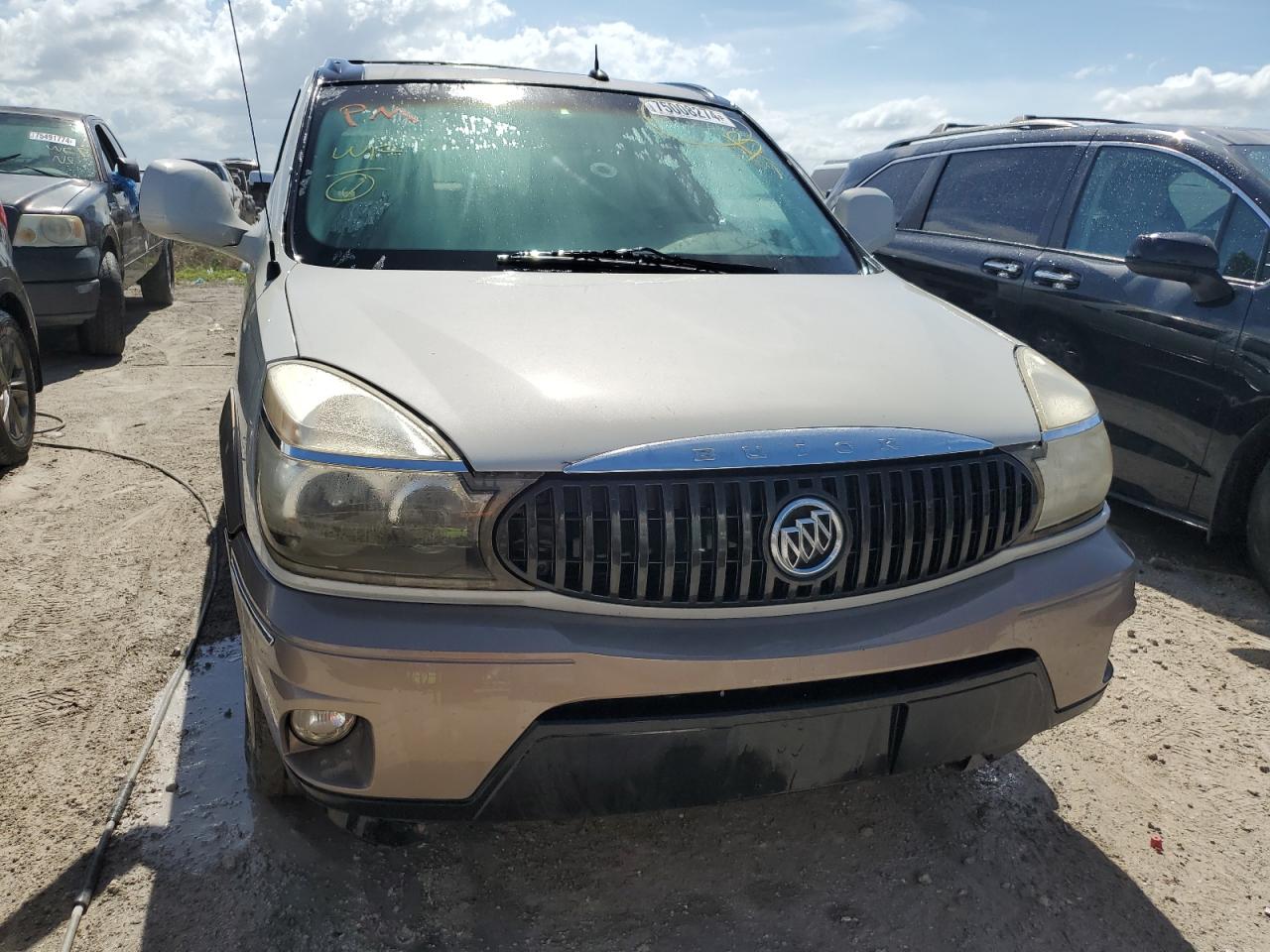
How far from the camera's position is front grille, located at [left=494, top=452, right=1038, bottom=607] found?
183 centimetres

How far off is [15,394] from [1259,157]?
229 inches

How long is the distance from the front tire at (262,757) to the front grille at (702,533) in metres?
0.79

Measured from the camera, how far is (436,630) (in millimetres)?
1789

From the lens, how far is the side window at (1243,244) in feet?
13.1

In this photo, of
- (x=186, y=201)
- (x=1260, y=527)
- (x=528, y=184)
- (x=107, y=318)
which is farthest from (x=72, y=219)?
(x=1260, y=527)

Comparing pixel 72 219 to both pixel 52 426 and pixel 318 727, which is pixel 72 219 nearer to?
pixel 52 426

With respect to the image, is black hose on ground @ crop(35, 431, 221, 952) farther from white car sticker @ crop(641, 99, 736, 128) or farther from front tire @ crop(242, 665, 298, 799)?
white car sticker @ crop(641, 99, 736, 128)

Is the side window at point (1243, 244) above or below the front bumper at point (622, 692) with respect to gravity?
above

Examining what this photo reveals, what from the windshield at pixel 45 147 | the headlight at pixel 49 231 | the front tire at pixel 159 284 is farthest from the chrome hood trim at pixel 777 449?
the front tire at pixel 159 284

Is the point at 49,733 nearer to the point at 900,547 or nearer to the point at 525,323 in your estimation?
the point at 525,323

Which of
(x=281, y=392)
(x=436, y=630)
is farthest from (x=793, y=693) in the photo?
(x=281, y=392)

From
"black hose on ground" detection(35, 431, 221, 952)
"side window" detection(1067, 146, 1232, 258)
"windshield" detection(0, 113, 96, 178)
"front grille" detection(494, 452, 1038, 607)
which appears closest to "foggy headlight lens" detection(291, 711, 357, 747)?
"front grille" detection(494, 452, 1038, 607)

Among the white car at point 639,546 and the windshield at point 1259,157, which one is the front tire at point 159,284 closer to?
the white car at point 639,546

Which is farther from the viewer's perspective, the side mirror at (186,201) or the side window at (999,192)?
the side window at (999,192)
